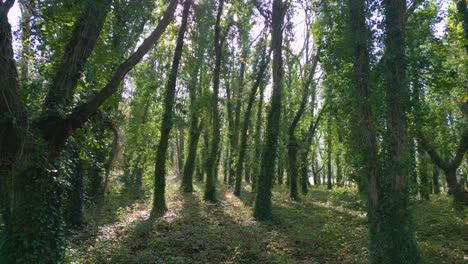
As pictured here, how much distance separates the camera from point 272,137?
48.4ft

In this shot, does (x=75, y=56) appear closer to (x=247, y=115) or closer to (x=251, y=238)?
(x=251, y=238)

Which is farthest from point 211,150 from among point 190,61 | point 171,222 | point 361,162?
point 361,162

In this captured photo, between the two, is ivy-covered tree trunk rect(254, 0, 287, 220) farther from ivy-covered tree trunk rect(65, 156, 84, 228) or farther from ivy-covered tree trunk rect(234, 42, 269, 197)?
ivy-covered tree trunk rect(65, 156, 84, 228)

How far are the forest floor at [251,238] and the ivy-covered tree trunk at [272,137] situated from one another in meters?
0.72

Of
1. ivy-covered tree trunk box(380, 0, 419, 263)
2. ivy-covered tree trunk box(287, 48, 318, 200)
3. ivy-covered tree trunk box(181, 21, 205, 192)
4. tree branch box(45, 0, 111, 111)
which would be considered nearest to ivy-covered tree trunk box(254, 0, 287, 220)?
ivy-covered tree trunk box(181, 21, 205, 192)

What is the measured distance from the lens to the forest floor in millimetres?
9875

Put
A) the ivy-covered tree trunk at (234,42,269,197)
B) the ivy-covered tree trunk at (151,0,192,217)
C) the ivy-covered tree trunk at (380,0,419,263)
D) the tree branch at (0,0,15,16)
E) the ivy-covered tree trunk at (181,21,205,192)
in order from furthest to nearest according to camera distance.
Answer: the ivy-covered tree trunk at (234,42,269,197) → the ivy-covered tree trunk at (181,21,205,192) → the ivy-covered tree trunk at (151,0,192,217) → the ivy-covered tree trunk at (380,0,419,263) → the tree branch at (0,0,15,16)

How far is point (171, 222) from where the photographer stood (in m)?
13.8

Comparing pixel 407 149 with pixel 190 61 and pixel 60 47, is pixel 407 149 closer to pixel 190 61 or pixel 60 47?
pixel 60 47

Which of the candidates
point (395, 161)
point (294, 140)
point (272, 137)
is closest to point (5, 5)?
point (395, 161)

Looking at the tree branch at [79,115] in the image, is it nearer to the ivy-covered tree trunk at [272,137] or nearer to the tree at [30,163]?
the tree at [30,163]

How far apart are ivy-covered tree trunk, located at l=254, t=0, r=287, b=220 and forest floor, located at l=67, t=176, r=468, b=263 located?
2.35 feet

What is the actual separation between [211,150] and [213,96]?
10.1 ft

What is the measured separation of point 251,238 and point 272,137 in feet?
14.8
